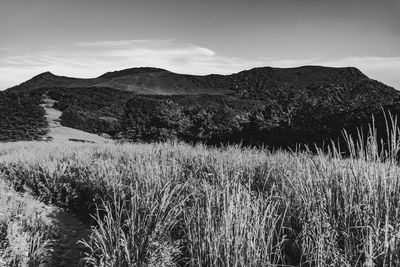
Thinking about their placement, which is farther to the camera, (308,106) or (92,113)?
(92,113)

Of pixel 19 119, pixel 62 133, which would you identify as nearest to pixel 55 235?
pixel 62 133

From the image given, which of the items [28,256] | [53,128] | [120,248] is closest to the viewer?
[120,248]

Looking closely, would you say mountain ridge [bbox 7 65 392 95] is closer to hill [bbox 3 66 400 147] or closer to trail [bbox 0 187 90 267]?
hill [bbox 3 66 400 147]

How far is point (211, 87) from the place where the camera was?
5822 centimetres

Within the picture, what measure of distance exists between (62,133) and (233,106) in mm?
20058

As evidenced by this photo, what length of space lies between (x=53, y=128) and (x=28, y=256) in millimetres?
26065

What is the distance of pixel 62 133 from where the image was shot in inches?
1073

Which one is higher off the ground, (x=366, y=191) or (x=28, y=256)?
(x=366, y=191)

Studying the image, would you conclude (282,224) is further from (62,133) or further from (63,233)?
(62,133)

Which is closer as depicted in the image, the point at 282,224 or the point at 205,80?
the point at 282,224

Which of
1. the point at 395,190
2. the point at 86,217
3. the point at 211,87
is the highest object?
the point at 211,87

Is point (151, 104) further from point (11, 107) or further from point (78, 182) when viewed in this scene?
point (78, 182)

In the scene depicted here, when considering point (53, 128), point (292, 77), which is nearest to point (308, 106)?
point (53, 128)

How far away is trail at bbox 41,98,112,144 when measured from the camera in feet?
81.7
